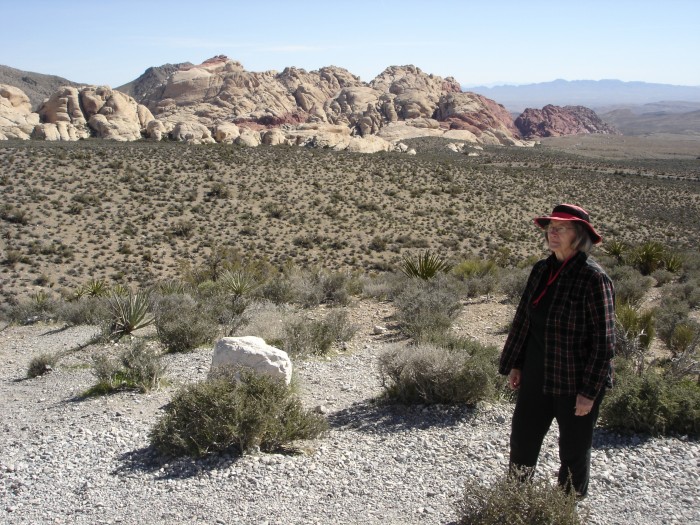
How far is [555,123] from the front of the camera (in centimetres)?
16225

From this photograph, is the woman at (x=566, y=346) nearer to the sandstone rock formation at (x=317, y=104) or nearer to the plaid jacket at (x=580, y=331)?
the plaid jacket at (x=580, y=331)

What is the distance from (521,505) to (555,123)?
172905 mm

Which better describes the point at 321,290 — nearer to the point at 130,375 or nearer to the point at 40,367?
the point at 40,367

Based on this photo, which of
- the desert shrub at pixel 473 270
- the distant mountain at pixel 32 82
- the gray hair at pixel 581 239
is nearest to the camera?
the gray hair at pixel 581 239

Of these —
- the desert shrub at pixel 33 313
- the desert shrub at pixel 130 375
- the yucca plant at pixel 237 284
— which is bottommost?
the desert shrub at pixel 33 313

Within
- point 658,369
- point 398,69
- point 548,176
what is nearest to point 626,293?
point 658,369

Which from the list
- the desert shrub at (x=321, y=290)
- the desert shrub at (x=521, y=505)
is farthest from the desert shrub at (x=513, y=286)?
the desert shrub at (x=521, y=505)

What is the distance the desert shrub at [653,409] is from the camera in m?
4.95

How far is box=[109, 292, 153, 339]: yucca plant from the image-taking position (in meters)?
9.94

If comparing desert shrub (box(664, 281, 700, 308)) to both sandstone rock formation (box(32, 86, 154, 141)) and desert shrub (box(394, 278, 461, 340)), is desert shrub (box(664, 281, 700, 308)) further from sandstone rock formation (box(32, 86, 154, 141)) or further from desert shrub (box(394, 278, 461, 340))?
sandstone rock formation (box(32, 86, 154, 141))

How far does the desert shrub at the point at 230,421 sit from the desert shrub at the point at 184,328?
359 centimetres

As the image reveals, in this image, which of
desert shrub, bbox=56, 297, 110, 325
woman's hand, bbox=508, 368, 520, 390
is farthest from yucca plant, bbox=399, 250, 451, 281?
woman's hand, bbox=508, 368, 520, 390

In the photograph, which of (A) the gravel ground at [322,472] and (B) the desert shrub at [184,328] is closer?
(A) the gravel ground at [322,472]

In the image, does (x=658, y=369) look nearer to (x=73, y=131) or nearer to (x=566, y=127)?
(x=73, y=131)
